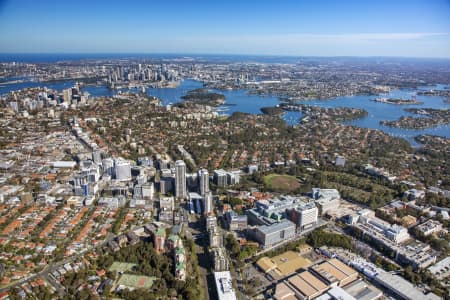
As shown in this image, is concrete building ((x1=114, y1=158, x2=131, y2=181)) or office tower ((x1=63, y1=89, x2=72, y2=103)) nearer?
concrete building ((x1=114, y1=158, x2=131, y2=181))

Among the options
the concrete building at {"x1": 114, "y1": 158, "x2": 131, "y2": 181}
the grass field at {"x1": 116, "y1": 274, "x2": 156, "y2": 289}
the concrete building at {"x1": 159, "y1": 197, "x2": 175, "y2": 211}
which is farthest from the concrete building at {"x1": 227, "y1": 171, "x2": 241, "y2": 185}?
the grass field at {"x1": 116, "y1": 274, "x2": 156, "y2": 289}

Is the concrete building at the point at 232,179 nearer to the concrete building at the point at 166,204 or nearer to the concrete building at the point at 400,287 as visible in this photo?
the concrete building at the point at 166,204

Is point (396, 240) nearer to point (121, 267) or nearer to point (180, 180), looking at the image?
point (180, 180)

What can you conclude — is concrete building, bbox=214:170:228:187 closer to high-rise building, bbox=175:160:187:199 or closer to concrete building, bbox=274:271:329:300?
high-rise building, bbox=175:160:187:199

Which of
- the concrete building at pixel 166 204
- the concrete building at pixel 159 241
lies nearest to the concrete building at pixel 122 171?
the concrete building at pixel 166 204

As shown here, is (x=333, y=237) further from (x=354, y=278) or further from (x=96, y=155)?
(x=96, y=155)

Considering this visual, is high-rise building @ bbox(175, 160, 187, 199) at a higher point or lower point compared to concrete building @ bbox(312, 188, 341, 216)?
higher

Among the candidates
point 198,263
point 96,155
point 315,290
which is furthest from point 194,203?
point 96,155
